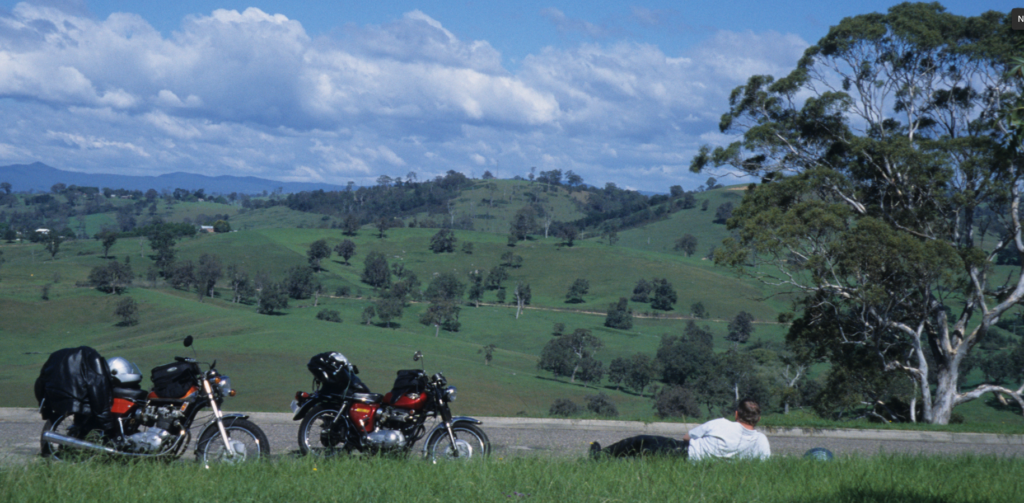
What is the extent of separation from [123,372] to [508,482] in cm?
422

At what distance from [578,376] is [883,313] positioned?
56.1 meters

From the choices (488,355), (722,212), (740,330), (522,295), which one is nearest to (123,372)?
(488,355)

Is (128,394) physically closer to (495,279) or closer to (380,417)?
(380,417)

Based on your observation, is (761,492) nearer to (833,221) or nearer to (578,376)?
(833,221)

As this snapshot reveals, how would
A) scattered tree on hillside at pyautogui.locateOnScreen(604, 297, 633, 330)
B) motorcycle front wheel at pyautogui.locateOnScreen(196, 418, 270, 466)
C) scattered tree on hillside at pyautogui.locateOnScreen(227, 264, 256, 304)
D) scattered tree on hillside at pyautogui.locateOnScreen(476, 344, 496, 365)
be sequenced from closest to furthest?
motorcycle front wheel at pyautogui.locateOnScreen(196, 418, 270, 466) < scattered tree on hillside at pyautogui.locateOnScreen(476, 344, 496, 365) < scattered tree on hillside at pyautogui.locateOnScreen(604, 297, 633, 330) < scattered tree on hillside at pyautogui.locateOnScreen(227, 264, 256, 304)

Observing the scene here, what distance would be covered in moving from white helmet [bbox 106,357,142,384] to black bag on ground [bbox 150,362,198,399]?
0.19 meters

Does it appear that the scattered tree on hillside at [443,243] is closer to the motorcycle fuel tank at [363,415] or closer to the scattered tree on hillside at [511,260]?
the scattered tree on hillside at [511,260]

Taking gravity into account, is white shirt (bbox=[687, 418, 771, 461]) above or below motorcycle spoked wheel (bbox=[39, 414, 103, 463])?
above

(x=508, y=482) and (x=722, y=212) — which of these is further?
(x=722, y=212)

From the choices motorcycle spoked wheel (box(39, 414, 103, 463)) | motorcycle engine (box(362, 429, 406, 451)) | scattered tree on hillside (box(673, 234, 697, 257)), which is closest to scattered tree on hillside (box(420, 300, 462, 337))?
scattered tree on hillside (box(673, 234, 697, 257))

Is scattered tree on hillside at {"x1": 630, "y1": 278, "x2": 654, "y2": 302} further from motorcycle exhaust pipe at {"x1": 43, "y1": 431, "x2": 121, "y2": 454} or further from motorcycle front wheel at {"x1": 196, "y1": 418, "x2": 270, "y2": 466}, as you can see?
motorcycle exhaust pipe at {"x1": 43, "y1": 431, "x2": 121, "y2": 454}

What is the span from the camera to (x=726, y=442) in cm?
680

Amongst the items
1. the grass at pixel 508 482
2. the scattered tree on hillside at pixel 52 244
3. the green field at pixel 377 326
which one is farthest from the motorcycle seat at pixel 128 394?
the scattered tree on hillside at pixel 52 244

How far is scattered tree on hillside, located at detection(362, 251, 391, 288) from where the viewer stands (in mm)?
121000
